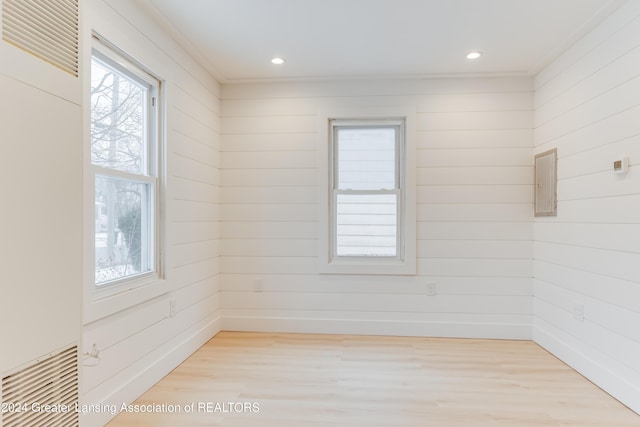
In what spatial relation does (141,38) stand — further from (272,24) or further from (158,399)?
(158,399)

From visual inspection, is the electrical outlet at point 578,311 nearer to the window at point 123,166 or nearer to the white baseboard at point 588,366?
the white baseboard at point 588,366

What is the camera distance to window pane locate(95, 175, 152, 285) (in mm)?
2070

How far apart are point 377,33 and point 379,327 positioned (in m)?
2.55

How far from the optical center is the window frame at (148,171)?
2.10 m

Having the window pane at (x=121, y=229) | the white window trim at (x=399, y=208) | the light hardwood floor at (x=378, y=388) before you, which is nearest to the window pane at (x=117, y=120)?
the window pane at (x=121, y=229)

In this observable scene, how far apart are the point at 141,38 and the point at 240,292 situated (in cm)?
234

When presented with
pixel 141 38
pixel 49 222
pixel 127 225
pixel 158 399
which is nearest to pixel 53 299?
pixel 49 222

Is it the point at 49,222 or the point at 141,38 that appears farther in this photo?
the point at 141,38

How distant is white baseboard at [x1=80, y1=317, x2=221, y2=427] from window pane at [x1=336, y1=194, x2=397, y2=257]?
59.7 inches

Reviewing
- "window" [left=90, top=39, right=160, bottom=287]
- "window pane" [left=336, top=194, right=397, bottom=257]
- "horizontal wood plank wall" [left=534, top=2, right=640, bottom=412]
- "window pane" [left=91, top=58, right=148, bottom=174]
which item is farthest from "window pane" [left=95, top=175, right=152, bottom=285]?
"horizontal wood plank wall" [left=534, top=2, right=640, bottom=412]

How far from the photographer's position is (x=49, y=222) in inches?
52.6

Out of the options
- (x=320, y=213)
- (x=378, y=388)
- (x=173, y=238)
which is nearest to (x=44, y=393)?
(x=173, y=238)

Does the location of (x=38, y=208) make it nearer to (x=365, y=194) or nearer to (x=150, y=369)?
(x=150, y=369)

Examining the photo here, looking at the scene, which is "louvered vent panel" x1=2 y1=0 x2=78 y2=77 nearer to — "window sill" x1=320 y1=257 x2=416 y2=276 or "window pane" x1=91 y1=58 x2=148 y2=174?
"window pane" x1=91 y1=58 x2=148 y2=174
